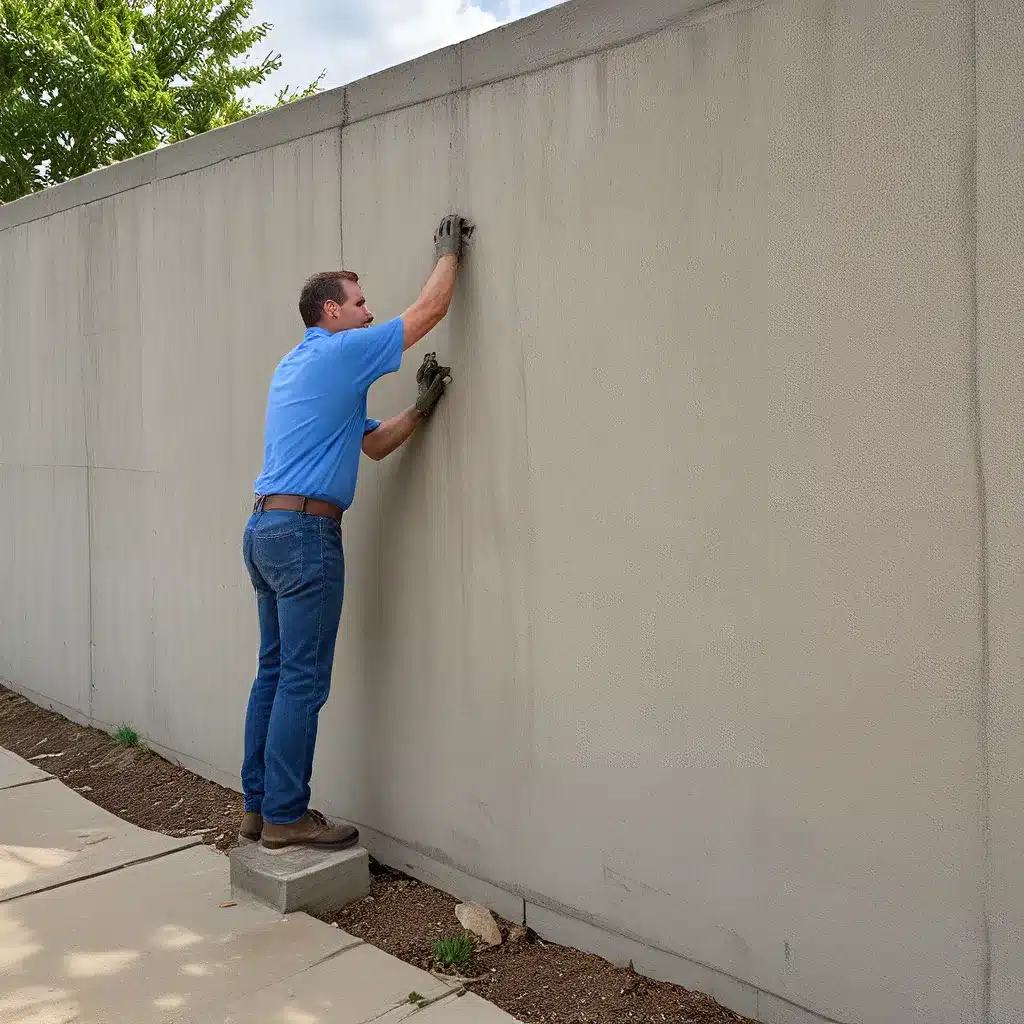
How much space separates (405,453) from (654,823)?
5.25ft

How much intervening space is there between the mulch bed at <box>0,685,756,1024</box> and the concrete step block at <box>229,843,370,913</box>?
0.21 ft

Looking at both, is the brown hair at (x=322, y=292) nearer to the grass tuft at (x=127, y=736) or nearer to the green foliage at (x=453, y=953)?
the green foliage at (x=453, y=953)

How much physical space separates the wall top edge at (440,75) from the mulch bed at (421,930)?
2666 millimetres

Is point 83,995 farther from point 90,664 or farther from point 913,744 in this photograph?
point 90,664

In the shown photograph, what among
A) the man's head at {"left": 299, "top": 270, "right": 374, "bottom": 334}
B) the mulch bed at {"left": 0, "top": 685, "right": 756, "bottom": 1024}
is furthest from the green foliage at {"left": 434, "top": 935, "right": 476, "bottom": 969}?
the man's head at {"left": 299, "top": 270, "right": 374, "bottom": 334}

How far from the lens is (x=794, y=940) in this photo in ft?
9.25

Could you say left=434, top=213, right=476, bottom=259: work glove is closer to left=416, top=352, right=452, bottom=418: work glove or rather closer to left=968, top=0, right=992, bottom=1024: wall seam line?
→ left=416, top=352, right=452, bottom=418: work glove

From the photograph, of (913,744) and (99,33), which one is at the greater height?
(99,33)

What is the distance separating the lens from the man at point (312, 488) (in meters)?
3.67

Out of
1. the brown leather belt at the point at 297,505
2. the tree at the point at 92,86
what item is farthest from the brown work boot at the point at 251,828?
the tree at the point at 92,86

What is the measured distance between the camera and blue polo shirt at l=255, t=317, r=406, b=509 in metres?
3.64

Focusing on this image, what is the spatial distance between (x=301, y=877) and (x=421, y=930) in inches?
17.4

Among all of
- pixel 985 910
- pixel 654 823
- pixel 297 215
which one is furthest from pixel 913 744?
pixel 297 215

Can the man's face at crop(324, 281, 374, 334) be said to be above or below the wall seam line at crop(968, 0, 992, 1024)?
above
